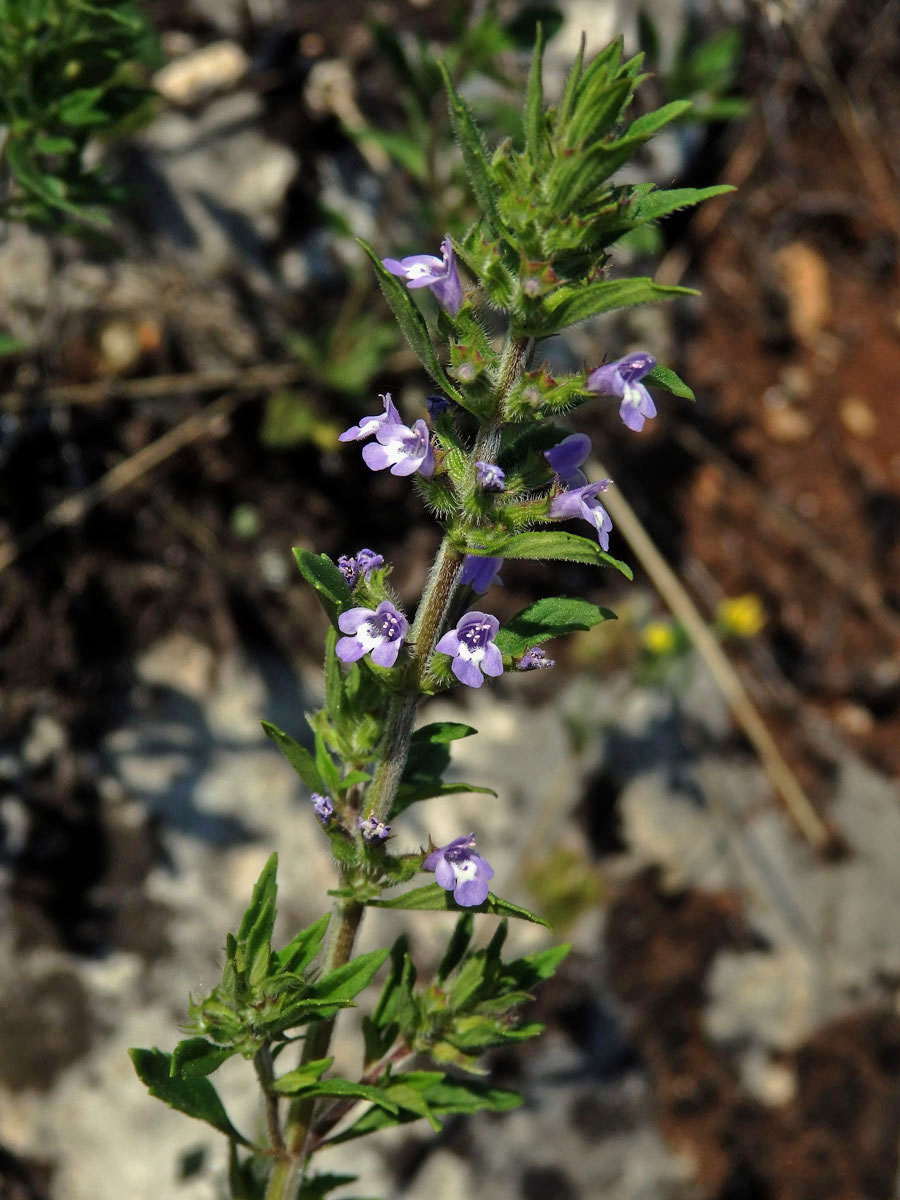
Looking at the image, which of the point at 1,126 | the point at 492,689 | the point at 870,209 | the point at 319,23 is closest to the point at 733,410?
the point at 870,209

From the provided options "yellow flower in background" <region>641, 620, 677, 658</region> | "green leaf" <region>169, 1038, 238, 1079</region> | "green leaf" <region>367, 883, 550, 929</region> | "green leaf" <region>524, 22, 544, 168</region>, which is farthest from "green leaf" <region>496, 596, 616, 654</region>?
"yellow flower in background" <region>641, 620, 677, 658</region>

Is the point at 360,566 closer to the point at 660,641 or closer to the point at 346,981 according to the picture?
the point at 346,981

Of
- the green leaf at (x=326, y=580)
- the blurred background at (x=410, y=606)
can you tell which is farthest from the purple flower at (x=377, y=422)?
the blurred background at (x=410, y=606)

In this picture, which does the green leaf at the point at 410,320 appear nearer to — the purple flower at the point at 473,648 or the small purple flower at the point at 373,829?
the purple flower at the point at 473,648

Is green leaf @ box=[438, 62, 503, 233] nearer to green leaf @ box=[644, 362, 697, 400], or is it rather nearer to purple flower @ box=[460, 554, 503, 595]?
green leaf @ box=[644, 362, 697, 400]

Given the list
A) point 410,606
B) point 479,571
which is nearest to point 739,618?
point 410,606

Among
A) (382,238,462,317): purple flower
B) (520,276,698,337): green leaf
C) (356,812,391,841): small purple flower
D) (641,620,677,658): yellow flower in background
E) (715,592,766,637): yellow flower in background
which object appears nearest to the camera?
(520,276,698,337): green leaf
